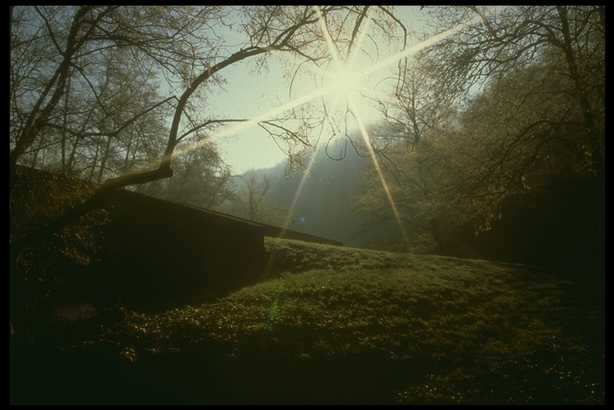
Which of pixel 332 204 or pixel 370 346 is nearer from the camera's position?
pixel 370 346

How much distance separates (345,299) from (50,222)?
7767 millimetres

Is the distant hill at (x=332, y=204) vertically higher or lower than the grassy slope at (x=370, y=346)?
higher

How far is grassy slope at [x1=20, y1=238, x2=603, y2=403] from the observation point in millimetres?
6562

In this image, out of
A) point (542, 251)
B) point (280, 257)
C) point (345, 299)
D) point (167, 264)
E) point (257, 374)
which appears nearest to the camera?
point (257, 374)

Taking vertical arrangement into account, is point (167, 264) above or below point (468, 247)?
below

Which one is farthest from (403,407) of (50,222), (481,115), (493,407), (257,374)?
(481,115)

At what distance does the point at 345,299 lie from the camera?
35.3 ft

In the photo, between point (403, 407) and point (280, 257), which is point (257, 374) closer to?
point (403, 407)

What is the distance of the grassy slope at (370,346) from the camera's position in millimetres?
6562

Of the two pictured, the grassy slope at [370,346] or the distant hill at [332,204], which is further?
the distant hill at [332,204]

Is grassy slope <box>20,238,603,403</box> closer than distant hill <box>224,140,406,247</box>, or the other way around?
grassy slope <box>20,238,603,403</box>

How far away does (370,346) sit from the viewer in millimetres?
7887

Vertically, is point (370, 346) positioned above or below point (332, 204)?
below

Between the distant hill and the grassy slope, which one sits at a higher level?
the distant hill
